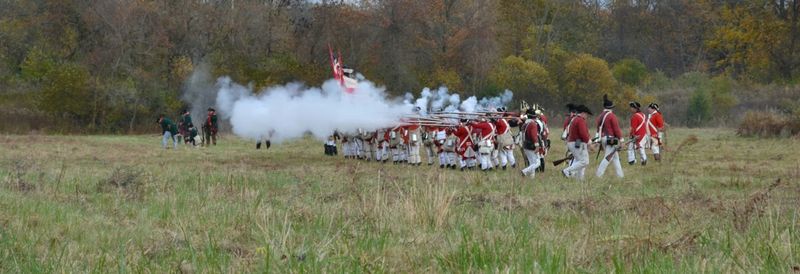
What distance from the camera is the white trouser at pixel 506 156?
917 inches

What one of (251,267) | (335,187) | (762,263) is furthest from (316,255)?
(335,187)

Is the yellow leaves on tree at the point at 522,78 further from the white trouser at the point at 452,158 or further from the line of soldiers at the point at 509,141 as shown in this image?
the white trouser at the point at 452,158

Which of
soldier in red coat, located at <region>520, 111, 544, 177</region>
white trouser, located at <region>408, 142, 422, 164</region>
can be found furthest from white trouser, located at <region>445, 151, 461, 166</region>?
soldier in red coat, located at <region>520, 111, 544, 177</region>

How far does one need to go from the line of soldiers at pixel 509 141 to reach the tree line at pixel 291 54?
2670 centimetres

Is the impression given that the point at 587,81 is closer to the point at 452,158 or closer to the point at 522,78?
the point at 522,78

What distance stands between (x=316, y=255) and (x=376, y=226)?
6.43 feet

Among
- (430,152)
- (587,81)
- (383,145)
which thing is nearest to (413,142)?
(430,152)

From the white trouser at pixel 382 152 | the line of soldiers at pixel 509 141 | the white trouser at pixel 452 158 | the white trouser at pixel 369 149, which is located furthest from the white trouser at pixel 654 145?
the white trouser at pixel 369 149

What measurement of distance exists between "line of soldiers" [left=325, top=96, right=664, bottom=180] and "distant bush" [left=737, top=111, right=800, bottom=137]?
40.1ft

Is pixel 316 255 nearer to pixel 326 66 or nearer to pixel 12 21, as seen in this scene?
pixel 326 66

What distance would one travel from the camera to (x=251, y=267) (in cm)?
652

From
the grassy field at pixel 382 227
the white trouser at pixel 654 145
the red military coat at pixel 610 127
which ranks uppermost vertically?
the red military coat at pixel 610 127

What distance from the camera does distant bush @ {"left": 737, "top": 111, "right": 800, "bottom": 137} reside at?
35.5 metres

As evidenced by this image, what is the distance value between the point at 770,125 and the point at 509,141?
683 inches
